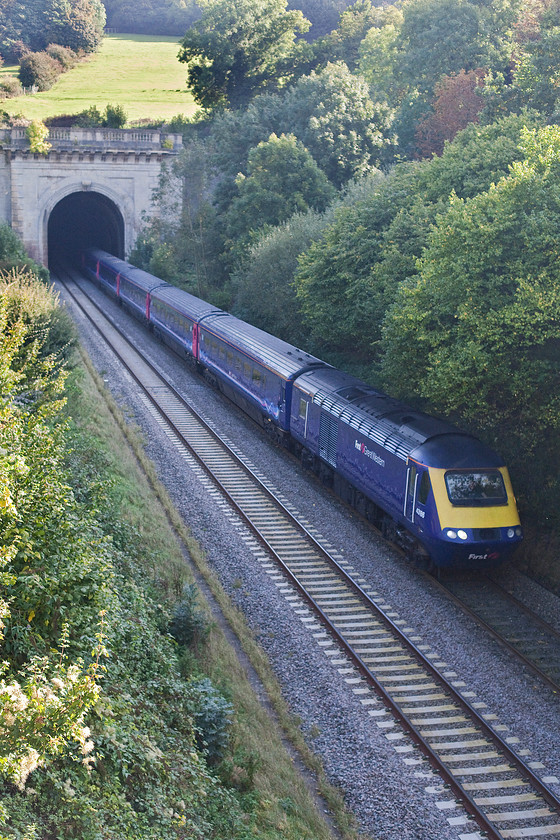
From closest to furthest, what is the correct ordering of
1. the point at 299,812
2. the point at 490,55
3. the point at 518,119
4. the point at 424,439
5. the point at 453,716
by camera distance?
1. the point at 299,812
2. the point at 453,716
3. the point at 424,439
4. the point at 518,119
5. the point at 490,55

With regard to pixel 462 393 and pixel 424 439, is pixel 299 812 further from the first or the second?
pixel 462 393

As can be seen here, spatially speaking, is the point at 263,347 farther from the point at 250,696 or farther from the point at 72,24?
the point at 72,24

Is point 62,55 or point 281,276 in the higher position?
point 62,55

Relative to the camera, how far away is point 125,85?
90438 mm

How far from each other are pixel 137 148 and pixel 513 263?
136ft

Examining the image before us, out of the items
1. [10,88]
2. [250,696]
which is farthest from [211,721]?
[10,88]

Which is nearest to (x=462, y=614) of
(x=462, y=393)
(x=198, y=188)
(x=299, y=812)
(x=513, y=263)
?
(x=462, y=393)

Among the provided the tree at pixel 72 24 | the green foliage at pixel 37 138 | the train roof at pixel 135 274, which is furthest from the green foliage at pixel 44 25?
the train roof at pixel 135 274

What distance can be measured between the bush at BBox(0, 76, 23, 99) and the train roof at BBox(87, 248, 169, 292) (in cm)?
3428

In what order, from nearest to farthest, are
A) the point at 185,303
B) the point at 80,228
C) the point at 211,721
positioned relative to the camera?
the point at 211,721 < the point at 185,303 < the point at 80,228

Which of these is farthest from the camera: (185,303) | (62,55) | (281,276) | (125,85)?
(62,55)

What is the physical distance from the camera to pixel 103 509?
1539 centimetres

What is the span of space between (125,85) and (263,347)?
7554 cm

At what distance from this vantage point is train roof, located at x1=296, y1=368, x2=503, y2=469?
54.3 ft
